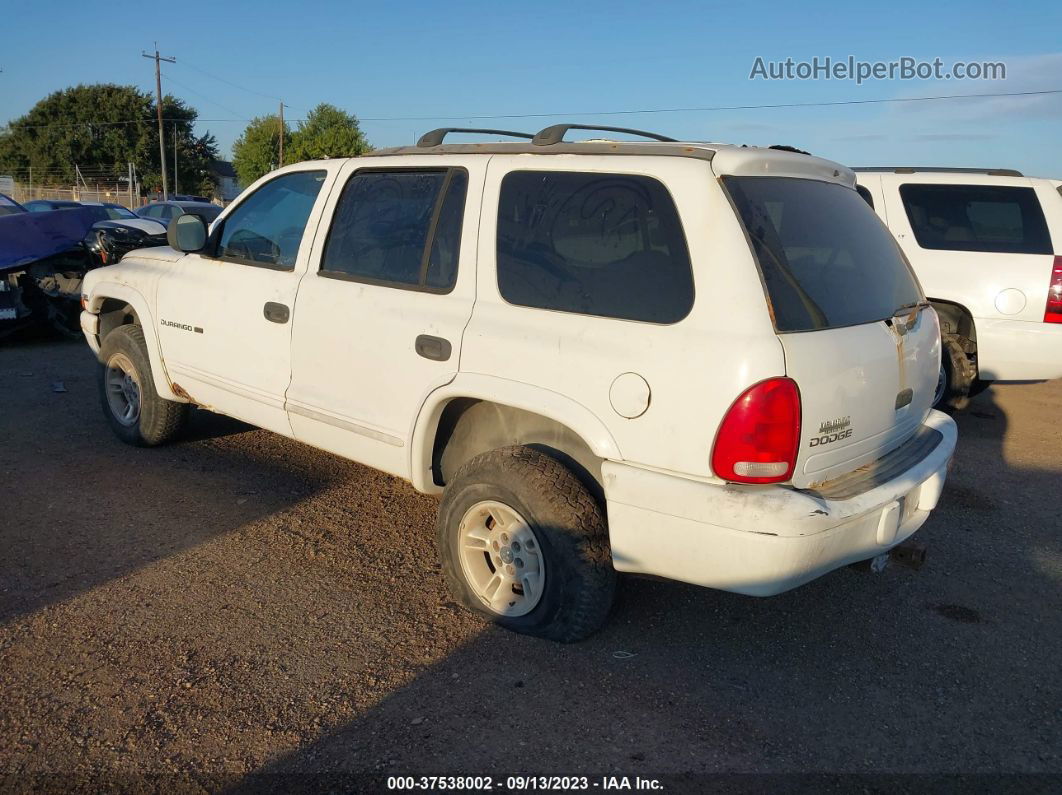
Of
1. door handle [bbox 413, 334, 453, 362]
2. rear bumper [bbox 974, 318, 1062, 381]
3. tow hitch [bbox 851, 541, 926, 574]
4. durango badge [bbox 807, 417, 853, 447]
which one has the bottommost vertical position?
tow hitch [bbox 851, 541, 926, 574]

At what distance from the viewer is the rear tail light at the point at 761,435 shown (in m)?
2.94

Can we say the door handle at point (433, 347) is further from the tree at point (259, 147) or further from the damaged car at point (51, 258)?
the tree at point (259, 147)

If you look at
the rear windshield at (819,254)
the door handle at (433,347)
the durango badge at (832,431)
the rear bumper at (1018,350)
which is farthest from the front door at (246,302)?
the rear bumper at (1018,350)

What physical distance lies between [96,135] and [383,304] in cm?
6422

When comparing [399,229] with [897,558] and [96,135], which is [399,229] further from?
[96,135]

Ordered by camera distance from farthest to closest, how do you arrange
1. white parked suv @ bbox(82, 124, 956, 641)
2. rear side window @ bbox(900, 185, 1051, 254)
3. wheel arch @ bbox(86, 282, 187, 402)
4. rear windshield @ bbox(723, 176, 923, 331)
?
1. rear side window @ bbox(900, 185, 1051, 254)
2. wheel arch @ bbox(86, 282, 187, 402)
3. rear windshield @ bbox(723, 176, 923, 331)
4. white parked suv @ bbox(82, 124, 956, 641)

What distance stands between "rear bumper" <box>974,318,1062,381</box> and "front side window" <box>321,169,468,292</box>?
5227 millimetres

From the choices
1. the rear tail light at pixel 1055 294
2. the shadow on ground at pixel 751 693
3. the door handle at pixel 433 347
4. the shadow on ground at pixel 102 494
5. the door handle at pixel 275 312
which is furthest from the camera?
the rear tail light at pixel 1055 294

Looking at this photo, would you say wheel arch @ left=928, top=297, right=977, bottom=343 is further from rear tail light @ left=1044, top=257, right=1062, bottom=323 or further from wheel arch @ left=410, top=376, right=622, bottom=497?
wheel arch @ left=410, top=376, right=622, bottom=497

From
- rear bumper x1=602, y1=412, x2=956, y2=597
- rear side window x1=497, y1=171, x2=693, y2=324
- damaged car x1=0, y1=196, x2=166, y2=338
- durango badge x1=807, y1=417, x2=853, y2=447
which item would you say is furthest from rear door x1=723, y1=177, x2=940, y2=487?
damaged car x1=0, y1=196, x2=166, y2=338

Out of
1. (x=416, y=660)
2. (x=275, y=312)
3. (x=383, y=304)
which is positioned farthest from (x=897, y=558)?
(x=275, y=312)

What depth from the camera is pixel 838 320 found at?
327 centimetres

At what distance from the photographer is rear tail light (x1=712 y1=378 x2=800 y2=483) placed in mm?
2943

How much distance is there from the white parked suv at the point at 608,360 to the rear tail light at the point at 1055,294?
356cm
